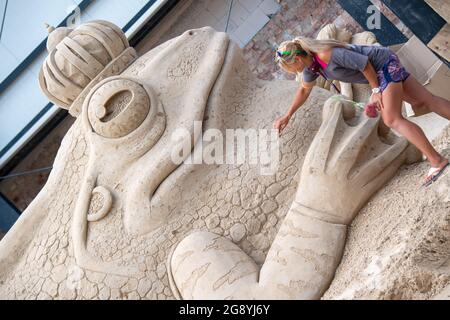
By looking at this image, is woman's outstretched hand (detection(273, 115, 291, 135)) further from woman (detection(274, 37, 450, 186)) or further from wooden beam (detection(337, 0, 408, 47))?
wooden beam (detection(337, 0, 408, 47))

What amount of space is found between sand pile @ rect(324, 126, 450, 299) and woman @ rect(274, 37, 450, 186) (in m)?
0.20

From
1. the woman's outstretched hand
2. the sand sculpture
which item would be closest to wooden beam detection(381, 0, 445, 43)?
the sand sculpture

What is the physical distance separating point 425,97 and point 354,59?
0.97 feet

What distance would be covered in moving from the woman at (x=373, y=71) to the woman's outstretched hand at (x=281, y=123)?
20cm

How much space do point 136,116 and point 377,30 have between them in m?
2.18

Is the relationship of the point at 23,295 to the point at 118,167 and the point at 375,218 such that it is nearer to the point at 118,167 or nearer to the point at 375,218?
the point at 118,167

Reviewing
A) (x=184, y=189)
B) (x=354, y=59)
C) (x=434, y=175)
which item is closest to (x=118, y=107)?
(x=184, y=189)

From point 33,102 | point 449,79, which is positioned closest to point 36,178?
point 33,102

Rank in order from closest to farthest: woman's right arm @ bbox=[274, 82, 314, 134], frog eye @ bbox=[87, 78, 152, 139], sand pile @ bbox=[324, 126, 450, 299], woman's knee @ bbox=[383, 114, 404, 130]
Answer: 1. sand pile @ bbox=[324, 126, 450, 299]
2. woman's knee @ bbox=[383, 114, 404, 130]
3. woman's right arm @ bbox=[274, 82, 314, 134]
4. frog eye @ bbox=[87, 78, 152, 139]

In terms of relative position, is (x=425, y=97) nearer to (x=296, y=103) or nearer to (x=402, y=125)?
(x=402, y=125)

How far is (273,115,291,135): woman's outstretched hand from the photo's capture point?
2346 millimetres

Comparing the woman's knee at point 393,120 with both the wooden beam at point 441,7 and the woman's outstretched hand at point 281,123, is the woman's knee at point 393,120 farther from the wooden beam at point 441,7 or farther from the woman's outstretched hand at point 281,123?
the wooden beam at point 441,7
